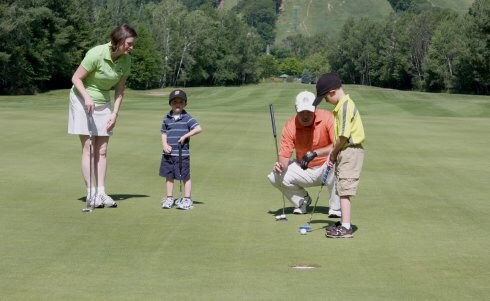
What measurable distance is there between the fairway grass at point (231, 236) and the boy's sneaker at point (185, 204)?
17cm

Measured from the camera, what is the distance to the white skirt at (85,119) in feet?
37.2

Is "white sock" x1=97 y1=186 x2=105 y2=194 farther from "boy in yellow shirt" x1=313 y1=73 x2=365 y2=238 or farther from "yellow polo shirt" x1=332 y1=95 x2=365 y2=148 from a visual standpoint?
"yellow polo shirt" x1=332 y1=95 x2=365 y2=148

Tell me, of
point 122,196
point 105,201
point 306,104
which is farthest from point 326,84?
point 122,196

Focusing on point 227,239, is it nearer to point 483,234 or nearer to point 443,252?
point 443,252

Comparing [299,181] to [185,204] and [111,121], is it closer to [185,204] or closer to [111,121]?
[185,204]

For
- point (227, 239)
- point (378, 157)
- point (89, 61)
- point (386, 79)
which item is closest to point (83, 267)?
point (227, 239)

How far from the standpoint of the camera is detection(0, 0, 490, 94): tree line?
88.5 metres

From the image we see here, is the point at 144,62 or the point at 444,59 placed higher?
the point at 444,59

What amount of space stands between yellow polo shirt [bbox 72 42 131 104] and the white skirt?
12 cm

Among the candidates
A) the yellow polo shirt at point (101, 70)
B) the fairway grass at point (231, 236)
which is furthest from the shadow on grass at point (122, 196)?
the yellow polo shirt at point (101, 70)

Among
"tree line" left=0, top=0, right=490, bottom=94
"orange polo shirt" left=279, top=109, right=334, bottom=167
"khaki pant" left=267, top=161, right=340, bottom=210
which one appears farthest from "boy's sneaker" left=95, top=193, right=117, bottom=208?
"tree line" left=0, top=0, right=490, bottom=94

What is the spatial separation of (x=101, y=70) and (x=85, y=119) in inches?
26.2

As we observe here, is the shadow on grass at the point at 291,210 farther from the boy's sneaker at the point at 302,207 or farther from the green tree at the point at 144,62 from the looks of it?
the green tree at the point at 144,62

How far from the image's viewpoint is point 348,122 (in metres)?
9.46
